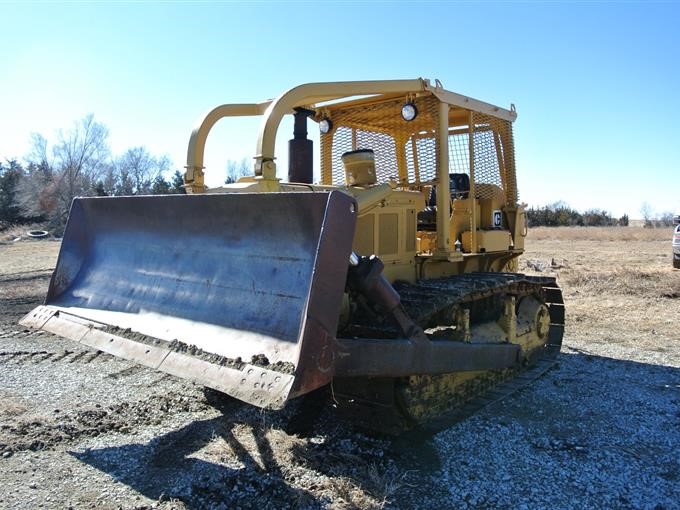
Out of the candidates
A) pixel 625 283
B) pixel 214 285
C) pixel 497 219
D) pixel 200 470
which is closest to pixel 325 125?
pixel 497 219

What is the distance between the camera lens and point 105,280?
14.8 feet

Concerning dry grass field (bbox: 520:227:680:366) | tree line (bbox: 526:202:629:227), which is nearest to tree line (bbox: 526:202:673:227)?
tree line (bbox: 526:202:629:227)

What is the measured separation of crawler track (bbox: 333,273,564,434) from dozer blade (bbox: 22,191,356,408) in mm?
971

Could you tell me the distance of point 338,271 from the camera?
119 inches

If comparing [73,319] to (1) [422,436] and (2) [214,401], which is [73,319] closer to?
(2) [214,401]

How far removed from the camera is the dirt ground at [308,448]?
3.46 metres

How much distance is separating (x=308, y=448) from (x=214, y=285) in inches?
55.0

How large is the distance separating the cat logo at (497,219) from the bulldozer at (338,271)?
25mm

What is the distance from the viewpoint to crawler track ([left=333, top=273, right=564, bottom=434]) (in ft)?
13.8

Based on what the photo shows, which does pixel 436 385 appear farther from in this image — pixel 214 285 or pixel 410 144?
pixel 410 144

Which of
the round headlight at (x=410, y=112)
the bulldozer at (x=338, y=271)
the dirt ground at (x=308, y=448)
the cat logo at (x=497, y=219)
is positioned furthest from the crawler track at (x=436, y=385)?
the round headlight at (x=410, y=112)

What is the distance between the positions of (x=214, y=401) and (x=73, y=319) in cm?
149

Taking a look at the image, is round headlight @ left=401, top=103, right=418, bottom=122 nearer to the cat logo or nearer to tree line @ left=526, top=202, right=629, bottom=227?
the cat logo

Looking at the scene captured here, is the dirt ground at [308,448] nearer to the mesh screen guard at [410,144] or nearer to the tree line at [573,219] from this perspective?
the mesh screen guard at [410,144]
